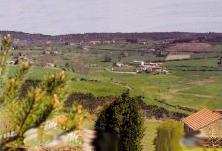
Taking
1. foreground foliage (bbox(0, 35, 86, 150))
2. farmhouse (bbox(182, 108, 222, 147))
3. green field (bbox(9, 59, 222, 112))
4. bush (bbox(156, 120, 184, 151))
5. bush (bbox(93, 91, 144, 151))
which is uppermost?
foreground foliage (bbox(0, 35, 86, 150))

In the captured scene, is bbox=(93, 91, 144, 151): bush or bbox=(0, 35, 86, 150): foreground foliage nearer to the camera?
bbox=(0, 35, 86, 150): foreground foliage

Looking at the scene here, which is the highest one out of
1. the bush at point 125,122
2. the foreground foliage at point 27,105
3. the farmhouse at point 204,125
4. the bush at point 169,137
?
the foreground foliage at point 27,105

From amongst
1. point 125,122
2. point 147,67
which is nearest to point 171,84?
point 147,67

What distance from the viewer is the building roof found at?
53.6 metres

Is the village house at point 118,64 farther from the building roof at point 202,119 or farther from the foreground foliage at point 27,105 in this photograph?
the foreground foliage at point 27,105

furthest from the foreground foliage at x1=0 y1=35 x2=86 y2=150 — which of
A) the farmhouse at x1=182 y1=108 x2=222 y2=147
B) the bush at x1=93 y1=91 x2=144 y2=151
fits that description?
the farmhouse at x1=182 y1=108 x2=222 y2=147

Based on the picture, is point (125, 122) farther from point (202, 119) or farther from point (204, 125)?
point (202, 119)

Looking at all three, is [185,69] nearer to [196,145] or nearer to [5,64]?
[196,145]

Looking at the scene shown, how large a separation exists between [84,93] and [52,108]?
74.9 meters

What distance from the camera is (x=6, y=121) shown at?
5980 mm

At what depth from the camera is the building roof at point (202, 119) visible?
53.6 m

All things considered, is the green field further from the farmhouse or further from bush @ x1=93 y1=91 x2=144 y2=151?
bush @ x1=93 y1=91 x2=144 y2=151

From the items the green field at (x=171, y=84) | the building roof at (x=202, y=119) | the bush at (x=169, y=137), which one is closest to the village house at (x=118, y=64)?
the green field at (x=171, y=84)

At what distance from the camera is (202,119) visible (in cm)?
5534
